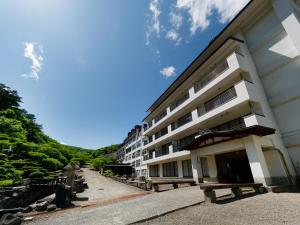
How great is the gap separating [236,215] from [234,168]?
1118 centimetres

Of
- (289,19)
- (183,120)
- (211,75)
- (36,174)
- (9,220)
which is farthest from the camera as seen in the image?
(183,120)

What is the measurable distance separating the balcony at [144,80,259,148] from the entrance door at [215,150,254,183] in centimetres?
382

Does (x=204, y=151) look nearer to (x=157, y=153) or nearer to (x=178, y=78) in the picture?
(x=178, y=78)

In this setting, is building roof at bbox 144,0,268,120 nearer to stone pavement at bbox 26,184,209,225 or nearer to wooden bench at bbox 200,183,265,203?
wooden bench at bbox 200,183,265,203

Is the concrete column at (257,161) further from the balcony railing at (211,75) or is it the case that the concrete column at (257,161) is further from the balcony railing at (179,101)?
the balcony railing at (179,101)

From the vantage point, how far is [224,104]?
51.1ft

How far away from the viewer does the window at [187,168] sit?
22.0 metres

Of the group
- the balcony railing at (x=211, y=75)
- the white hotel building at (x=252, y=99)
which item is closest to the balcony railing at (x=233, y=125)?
the white hotel building at (x=252, y=99)

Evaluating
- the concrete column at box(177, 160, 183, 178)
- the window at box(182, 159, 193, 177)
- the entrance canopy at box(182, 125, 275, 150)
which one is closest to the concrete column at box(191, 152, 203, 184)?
the entrance canopy at box(182, 125, 275, 150)

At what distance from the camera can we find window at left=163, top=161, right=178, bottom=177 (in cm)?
2558

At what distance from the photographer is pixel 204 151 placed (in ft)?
52.6

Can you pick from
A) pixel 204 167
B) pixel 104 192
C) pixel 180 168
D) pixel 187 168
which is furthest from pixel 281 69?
pixel 104 192

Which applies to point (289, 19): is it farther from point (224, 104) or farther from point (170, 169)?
point (170, 169)

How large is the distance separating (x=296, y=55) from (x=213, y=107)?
7.80 m
